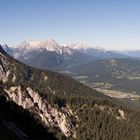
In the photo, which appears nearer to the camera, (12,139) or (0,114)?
(12,139)

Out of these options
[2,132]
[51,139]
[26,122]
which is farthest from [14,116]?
[2,132]

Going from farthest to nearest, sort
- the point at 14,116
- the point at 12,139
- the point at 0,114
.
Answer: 1. the point at 14,116
2. the point at 0,114
3. the point at 12,139

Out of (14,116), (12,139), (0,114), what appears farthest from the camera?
(14,116)

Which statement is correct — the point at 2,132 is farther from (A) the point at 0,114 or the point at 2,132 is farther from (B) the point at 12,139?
(A) the point at 0,114

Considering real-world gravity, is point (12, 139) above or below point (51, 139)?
above

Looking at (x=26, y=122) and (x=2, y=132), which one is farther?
(x=26, y=122)

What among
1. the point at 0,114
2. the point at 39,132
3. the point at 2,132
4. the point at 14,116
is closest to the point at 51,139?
the point at 39,132

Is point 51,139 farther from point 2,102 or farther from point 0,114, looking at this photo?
point 0,114

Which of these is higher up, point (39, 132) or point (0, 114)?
point (0, 114)
